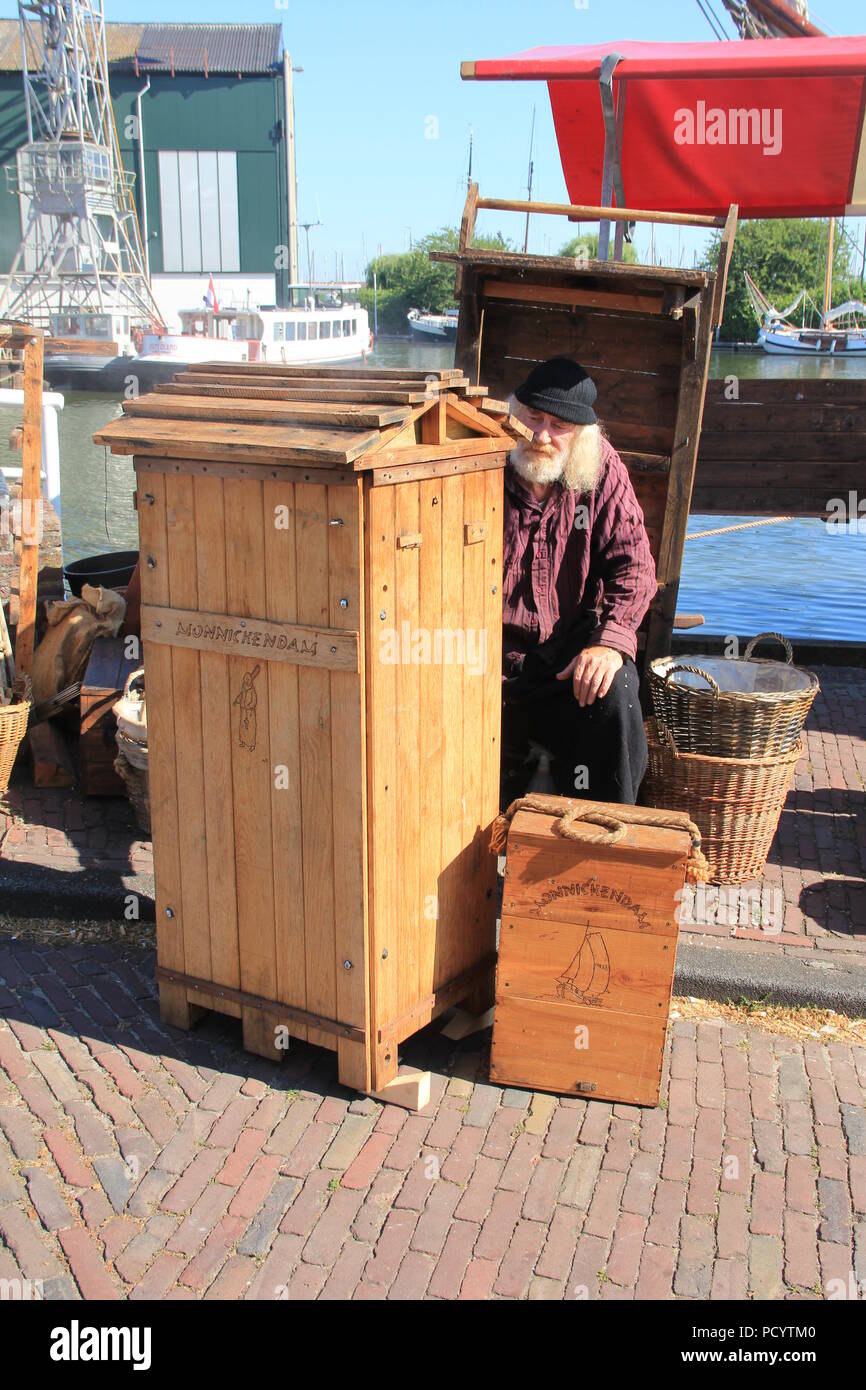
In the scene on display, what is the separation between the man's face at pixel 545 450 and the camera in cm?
401

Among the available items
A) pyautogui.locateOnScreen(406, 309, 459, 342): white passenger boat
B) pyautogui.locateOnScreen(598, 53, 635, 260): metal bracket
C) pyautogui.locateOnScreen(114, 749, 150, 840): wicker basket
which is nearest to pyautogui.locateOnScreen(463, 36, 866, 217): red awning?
pyautogui.locateOnScreen(598, 53, 635, 260): metal bracket

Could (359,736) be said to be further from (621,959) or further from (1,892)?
(1,892)

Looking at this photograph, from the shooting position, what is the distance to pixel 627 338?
534 centimetres

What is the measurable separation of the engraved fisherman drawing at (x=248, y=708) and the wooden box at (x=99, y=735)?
2.10 metres

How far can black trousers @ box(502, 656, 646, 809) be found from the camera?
13.0 feet

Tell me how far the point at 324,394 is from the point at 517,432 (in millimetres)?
673

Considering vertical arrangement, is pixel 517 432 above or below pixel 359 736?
above

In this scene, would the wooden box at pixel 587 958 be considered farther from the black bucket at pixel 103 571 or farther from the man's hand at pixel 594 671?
the black bucket at pixel 103 571

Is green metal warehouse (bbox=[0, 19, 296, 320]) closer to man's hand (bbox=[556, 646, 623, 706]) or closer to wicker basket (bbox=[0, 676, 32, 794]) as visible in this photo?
wicker basket (bbox=[0, 676, 32, 794])

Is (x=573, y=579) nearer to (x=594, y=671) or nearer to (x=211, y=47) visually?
(x=594, y=671)

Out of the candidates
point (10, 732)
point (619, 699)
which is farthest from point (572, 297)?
point (10, 732)

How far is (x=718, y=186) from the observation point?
5.49 meters

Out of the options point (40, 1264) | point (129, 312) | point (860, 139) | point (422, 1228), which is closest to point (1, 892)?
point (40, 1264)

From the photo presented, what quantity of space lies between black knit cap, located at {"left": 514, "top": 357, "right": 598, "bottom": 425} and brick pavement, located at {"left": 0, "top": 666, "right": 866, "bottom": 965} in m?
1.92
